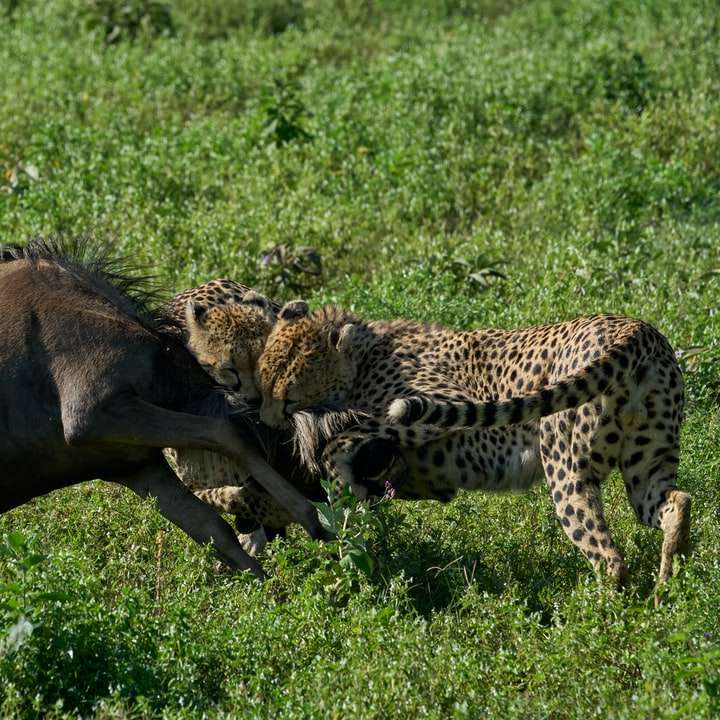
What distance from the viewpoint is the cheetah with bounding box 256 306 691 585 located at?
7141 mm

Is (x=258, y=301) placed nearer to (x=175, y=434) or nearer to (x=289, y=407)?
(x=289, y=407)

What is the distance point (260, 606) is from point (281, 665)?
598 millimetres

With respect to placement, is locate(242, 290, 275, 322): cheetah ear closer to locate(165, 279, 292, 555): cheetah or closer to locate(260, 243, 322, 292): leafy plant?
locate(165, 279, 292, 555): cheetah

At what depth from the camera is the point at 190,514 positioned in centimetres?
764

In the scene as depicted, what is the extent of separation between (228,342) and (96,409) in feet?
3.08

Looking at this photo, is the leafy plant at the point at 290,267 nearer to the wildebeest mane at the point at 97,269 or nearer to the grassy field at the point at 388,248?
the grassy field at the point at 388,248

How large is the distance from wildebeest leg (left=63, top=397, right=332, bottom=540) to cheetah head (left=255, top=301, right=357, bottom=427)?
12.7 inches

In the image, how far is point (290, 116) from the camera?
42.8 ft

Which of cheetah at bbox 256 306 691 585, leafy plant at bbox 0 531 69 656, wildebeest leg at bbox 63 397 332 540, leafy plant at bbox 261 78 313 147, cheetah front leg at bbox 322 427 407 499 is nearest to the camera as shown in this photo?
leafy plant at bbox 0 531 69 656

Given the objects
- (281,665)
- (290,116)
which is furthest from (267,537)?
(290,116)

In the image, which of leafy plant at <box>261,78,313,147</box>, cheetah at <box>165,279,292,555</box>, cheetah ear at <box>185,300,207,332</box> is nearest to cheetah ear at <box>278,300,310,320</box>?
cheetah at <box>165,279,292,555</box>

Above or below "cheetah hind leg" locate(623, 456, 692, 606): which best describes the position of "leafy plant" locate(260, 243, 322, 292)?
below

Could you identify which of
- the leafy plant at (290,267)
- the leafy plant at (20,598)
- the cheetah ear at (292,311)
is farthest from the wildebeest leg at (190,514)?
the leafy plant at (290,267)

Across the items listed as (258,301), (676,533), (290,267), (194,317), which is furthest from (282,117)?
(676,533)
